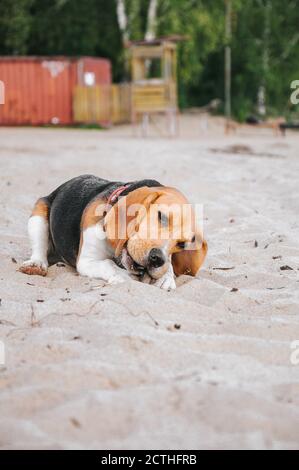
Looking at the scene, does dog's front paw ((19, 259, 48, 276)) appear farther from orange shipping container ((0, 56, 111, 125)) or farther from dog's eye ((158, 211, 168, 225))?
orange shipping container ((0, 56, 111, 125))

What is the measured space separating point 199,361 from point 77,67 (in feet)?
70.3

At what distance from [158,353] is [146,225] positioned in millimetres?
1120

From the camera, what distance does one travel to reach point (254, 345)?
3865 millimetres

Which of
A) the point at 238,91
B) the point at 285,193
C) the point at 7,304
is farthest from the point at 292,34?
the point at 7,304

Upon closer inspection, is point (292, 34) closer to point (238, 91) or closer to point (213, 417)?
point (238, 91)

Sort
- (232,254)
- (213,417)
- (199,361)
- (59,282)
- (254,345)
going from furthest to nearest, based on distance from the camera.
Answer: (232,254) → (59,282) → (254,345) → (199,361) → (213,417)

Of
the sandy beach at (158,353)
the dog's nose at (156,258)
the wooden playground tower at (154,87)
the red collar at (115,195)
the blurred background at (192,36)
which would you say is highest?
the blurred background at (192,36)

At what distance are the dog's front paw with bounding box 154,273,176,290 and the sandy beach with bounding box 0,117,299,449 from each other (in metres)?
0.06

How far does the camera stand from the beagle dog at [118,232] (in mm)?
4645

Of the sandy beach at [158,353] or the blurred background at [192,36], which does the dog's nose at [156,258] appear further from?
Answer: the blurred background at [192,36]

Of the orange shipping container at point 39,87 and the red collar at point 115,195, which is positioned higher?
the orange shipping container at point 39,87

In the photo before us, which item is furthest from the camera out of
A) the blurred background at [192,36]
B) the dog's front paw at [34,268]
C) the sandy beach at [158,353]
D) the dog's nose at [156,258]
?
the blurred background at [192,36]

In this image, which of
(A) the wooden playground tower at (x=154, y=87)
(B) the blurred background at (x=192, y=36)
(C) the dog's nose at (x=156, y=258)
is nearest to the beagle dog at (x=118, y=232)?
(C) the dog's nose at (x=156, y=258)

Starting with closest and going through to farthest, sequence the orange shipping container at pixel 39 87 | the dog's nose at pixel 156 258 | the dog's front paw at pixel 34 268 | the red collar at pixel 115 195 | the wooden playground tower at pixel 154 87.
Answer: the dog's nose at pixel 156 258
the red collar at pixel 115 195
the dog's front paw at pixel 34 268
the wooden playground tower at pixel 154 87
the orange shipping container at pixel 39 87
